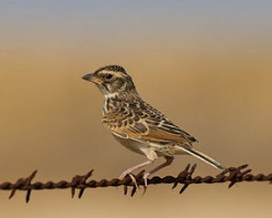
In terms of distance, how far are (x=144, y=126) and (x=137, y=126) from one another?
0.07m

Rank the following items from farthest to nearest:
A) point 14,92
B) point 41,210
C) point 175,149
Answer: point 14,92, point 41,210, point 175,149

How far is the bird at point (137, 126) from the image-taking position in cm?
1206

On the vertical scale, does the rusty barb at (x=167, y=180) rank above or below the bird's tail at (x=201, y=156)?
below

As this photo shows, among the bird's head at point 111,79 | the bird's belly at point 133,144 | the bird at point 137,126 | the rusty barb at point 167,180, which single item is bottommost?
the rusty barb at point 167,180

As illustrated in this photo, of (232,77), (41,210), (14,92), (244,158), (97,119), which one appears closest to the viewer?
(41,210)

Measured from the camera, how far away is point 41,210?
24.1 metres

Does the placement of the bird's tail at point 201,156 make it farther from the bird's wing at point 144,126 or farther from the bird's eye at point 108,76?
the bird's eye at point 108,76

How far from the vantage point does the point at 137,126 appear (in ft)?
41.0

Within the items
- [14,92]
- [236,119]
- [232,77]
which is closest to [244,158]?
[236,119]

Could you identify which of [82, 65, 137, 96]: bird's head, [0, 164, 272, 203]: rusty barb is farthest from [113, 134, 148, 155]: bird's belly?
[82, 65, 137, 96]: bird's head

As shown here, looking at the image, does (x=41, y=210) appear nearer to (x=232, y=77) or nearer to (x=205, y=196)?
(x=205, y=196)

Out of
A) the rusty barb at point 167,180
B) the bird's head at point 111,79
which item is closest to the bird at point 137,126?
the bird's head at point 111,79

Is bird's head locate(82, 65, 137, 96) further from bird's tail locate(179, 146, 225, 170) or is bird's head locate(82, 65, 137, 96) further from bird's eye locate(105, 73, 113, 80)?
bird's tail locate(179, 146, 225, 170)

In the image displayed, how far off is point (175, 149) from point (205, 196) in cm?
1369
